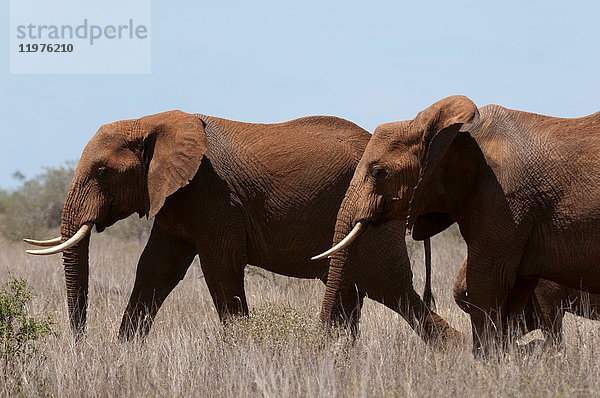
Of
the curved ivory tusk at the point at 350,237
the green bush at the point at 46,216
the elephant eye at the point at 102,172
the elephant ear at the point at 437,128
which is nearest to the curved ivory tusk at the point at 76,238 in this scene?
the elephant eye at the point at 102,172

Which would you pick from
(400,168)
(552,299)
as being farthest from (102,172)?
(552,299)

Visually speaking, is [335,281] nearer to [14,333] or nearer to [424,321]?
[424,321]

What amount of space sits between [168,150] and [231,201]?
67 centimetres

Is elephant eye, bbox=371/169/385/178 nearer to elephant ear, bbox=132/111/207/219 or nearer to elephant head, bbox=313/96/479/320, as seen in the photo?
elephant head, bbox=313/96/479/320

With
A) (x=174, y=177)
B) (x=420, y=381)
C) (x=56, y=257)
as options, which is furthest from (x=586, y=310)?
(x=56, y=257)

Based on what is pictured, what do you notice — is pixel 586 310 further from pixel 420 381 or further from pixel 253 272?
pixel 253 272

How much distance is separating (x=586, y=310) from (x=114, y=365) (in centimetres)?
357

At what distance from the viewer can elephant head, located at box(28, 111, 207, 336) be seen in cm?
745

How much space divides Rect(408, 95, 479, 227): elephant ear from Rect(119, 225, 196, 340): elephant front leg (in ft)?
8.89

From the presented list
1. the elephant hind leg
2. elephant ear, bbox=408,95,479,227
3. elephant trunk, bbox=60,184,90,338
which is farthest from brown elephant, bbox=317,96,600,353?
elephant trunk, bbox=60,184,90,338

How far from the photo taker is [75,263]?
7676mm

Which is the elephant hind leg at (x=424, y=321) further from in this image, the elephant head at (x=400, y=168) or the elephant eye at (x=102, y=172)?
the elephant eye at (x=102, y=172)

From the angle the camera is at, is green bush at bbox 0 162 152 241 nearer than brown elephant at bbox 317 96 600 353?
No

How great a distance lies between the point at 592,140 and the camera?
5.82 m
